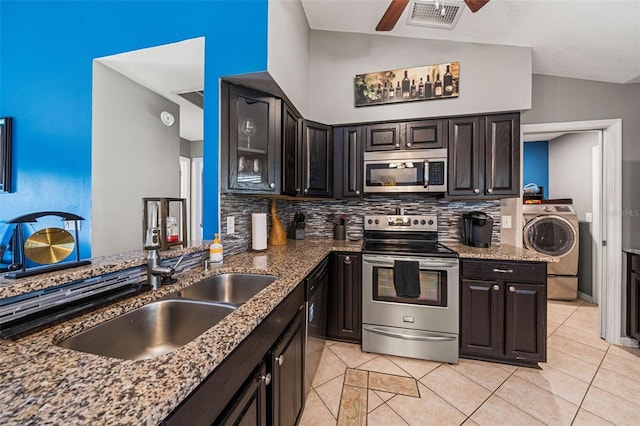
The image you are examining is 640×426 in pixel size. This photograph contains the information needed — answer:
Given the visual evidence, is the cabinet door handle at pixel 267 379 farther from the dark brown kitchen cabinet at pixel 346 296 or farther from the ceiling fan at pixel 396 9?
the ceiling fan at pixel 396 9

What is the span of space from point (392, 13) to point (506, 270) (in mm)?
2130

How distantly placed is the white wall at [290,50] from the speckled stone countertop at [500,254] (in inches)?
78.4

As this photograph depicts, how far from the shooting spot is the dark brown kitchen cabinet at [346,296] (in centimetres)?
230

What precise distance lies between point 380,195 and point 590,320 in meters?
2.81

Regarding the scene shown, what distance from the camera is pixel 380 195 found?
2.67 meters

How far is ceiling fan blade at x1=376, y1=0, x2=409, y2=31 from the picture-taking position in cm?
165

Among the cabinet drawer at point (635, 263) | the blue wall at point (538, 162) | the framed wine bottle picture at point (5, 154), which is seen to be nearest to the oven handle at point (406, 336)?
the cabinet drawer at point (635, 263)

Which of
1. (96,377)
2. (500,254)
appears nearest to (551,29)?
(500,254)

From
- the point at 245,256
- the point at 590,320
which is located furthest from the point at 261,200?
the point at 590,320

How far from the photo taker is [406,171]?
245 centimetres

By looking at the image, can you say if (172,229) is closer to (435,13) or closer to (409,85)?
(409,85)

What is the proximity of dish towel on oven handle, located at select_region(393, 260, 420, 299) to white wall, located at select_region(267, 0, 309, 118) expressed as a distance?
5.61 feet

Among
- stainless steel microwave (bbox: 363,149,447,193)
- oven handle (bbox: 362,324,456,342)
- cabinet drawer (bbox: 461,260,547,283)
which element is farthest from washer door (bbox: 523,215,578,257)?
oven handle (bbox: 362,324,456,342)

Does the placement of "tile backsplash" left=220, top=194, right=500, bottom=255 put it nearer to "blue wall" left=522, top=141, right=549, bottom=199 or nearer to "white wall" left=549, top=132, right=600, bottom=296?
"white wall" left=549, top=132, right=600, bottom=296
